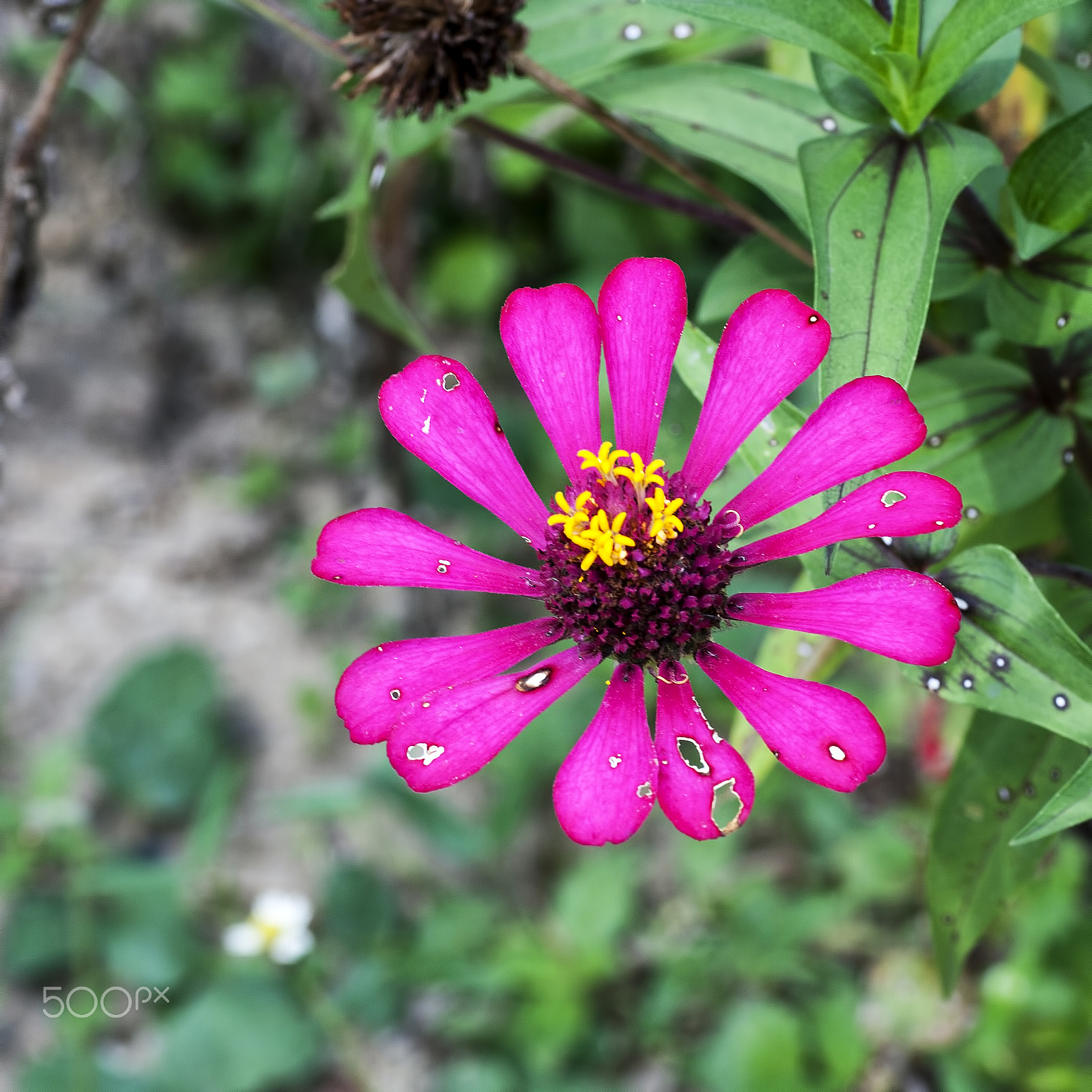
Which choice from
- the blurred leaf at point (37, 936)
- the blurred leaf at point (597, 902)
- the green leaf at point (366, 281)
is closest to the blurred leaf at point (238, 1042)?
the blurred leaf at point (37, 936)

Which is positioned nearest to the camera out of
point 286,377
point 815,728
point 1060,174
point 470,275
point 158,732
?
point 815,728

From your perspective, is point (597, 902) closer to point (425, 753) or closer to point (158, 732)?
point (158, 732)

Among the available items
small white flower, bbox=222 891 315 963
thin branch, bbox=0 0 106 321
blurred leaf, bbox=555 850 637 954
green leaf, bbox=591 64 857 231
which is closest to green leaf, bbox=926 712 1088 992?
green leaf, bbox=591 64 857 231

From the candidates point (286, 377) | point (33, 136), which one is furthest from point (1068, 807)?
point (286, 377)

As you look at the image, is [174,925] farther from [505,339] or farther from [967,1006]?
[505,339]

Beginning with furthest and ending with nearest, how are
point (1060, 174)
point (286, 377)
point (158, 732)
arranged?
point (286, 377) → point (158, 732) → point (1060, 174)

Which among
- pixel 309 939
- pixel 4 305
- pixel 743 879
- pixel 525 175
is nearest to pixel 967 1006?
pixel 743 879
